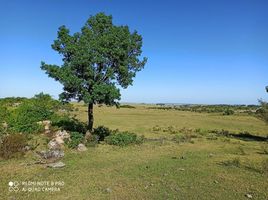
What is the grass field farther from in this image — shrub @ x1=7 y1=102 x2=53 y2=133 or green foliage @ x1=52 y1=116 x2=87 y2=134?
shrub @ x1=7 y1=102 x2=53 y2=133

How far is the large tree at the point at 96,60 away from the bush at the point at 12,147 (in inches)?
200

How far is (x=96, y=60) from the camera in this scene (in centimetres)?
2186

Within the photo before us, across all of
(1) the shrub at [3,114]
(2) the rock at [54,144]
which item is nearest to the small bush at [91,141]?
(2) the rock at [54,144]

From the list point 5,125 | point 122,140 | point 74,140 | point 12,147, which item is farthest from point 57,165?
point 5,125

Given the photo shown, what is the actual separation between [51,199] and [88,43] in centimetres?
1400

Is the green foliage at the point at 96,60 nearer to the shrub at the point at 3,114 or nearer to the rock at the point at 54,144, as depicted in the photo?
the rock at the point at 54,144

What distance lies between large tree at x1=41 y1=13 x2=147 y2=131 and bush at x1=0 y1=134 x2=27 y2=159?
5.08 m

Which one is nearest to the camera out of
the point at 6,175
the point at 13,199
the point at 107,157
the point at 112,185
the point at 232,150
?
the point at 13,199

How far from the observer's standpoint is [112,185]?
1258cm

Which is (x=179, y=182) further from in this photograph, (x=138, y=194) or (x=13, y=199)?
(x=13, y=199)

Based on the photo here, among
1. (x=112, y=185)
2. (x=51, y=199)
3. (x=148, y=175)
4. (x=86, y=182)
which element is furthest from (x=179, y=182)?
(x=51, y=199)

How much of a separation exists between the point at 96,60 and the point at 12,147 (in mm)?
8403

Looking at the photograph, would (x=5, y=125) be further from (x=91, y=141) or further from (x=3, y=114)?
(x=91, y=141)

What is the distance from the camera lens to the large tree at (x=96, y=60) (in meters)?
21.7
